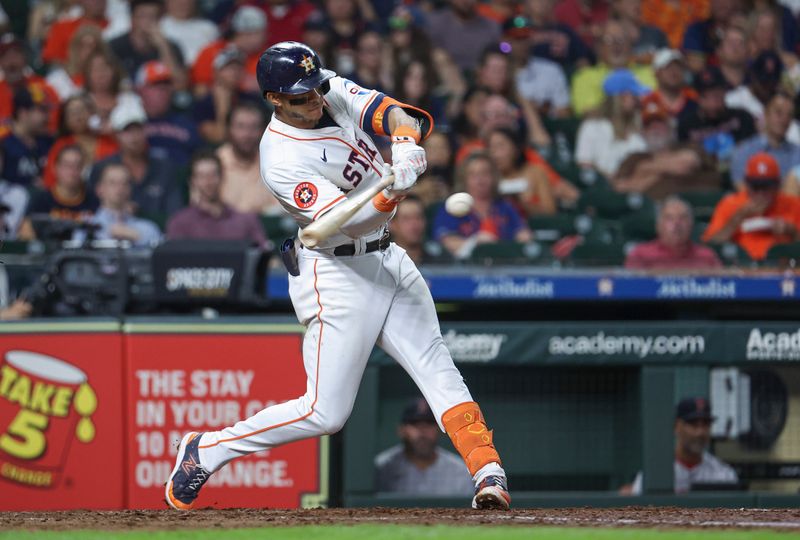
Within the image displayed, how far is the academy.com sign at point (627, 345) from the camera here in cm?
688

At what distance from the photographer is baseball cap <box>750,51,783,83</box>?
34.7ft

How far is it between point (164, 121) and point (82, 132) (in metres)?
0.62

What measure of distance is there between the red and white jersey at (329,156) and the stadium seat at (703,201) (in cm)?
487

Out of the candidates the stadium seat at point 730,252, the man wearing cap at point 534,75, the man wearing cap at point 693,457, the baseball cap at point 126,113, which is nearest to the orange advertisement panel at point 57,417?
the man wearing cap at point 693,457

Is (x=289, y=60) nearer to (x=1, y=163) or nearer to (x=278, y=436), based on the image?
(x=278, y=436)

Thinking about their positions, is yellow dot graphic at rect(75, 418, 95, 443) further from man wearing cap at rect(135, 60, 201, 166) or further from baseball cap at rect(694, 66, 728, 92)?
baseball cap at rect(694, 66, 728, 92)

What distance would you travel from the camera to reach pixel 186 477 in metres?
5.02

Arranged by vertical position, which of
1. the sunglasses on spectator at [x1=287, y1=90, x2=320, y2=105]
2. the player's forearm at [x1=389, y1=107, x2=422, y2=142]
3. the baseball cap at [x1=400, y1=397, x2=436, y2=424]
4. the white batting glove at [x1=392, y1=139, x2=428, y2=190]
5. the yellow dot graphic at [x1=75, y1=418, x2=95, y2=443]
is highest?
the sunglasses on spectator at [x1=287, y1=90, x2=320, y2=105]

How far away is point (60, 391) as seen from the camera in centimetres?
659

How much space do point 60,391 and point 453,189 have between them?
3.40 m

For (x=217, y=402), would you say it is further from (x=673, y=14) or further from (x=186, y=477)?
(x=673, y=14)

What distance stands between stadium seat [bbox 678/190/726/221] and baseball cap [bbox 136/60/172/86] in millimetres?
3978

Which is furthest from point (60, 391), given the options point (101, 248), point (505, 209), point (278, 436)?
point (505, 209)

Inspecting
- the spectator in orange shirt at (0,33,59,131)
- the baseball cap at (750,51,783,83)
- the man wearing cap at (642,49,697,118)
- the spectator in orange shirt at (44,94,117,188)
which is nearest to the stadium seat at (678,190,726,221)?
the man wearing cap at (642,49,697,118)
